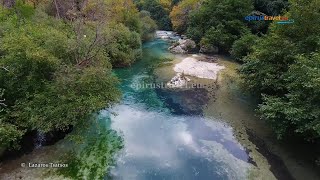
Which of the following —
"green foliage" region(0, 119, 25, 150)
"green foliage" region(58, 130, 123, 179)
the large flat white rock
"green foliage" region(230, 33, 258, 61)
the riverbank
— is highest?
"green foliage" region(0, 119, 25, 150)

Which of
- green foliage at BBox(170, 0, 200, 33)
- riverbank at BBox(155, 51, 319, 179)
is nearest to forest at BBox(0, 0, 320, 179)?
riverbank at BBox(155, 51, 319, 179)

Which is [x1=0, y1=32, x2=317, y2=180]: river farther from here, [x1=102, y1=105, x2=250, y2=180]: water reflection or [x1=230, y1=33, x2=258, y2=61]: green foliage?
[x1=230, y1=33, x2=258, y2=61]: green foliage

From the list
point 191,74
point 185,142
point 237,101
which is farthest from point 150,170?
point 191,74

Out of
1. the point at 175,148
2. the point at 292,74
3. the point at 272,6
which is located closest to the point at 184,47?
the point at 272,6

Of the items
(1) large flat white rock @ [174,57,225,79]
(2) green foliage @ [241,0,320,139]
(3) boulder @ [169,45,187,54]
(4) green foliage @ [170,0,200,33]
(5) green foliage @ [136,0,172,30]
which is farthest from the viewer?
(5) green foliage @ [136,0,172,30]

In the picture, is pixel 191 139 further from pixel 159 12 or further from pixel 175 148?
pixel 159 12

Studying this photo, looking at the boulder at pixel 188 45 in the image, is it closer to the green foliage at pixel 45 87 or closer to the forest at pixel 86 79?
the forest at pixel 86 79

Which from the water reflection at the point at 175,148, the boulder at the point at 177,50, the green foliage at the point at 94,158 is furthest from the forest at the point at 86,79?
the boulder at the point at 177,50
